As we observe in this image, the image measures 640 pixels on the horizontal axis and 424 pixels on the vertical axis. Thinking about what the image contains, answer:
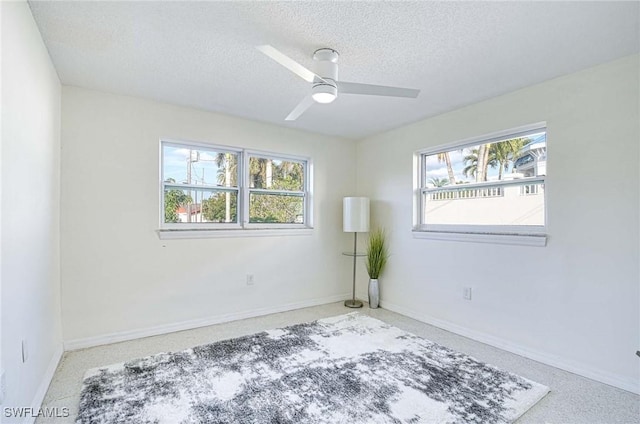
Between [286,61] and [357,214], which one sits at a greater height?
[286,61]

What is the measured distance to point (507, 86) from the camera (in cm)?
277

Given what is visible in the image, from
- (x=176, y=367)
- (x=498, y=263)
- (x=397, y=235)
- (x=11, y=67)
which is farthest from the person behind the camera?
(x=397, y=235)

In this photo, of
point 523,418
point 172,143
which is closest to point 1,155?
point 172,143

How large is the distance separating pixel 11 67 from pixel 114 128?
1453 mm

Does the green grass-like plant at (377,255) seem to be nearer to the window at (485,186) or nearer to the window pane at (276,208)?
the window at (485,186)

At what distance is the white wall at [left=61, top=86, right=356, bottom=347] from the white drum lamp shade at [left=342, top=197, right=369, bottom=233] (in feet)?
2.53

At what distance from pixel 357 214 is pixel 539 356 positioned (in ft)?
7.41

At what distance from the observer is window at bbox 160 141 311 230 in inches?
134

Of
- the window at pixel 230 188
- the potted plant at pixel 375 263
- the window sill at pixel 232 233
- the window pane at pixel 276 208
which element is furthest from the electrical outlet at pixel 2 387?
the potted plant at pixel 375 263

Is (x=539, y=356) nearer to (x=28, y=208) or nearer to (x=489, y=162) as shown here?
(x=489, y=162)

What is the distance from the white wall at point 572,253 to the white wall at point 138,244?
6.84ft

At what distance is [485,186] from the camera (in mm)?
3195

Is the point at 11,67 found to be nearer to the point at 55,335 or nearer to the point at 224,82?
the point at 224,82

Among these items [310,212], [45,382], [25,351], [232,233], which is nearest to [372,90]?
[232,233]
